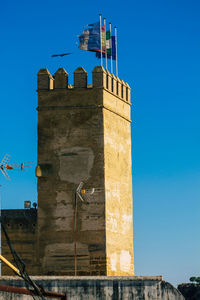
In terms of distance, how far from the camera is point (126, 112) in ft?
124

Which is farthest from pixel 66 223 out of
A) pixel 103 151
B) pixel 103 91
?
pixel 103 91

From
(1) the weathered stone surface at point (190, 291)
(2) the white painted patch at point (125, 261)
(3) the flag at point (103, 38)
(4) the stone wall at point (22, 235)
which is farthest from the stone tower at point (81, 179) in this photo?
(1) the weathered stone surface at point (190, 291)

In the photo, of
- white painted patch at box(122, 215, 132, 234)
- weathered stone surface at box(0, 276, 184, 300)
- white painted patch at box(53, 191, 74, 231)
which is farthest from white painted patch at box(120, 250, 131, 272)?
weathered stone surface at box(0, 276, 184, 300)

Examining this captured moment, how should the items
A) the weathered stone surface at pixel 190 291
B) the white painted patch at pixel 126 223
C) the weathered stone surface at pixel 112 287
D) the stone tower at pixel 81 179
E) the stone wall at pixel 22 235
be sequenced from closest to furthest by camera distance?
1. the weathered stone surface at pixel 112 287
2. the stone tower at pixel 81 179
3. the stone wall at pixel 22 235
4. the white painted patch at pixel 126 223
5. the weathered stone surface at pixel 190 291

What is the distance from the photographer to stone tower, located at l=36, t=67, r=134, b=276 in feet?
113

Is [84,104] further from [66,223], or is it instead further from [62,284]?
[62,284]

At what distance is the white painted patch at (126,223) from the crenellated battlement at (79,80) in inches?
212

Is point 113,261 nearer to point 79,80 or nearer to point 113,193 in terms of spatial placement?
point 113,193

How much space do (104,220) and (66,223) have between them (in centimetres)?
160

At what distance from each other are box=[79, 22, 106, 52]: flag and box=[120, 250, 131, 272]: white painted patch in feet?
29.3

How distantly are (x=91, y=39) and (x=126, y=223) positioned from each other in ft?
26.9

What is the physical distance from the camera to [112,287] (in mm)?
30828

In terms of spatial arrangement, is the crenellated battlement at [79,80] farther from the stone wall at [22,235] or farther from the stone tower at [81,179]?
the stone wall at [22,235]

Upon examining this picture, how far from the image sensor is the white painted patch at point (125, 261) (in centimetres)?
3564
